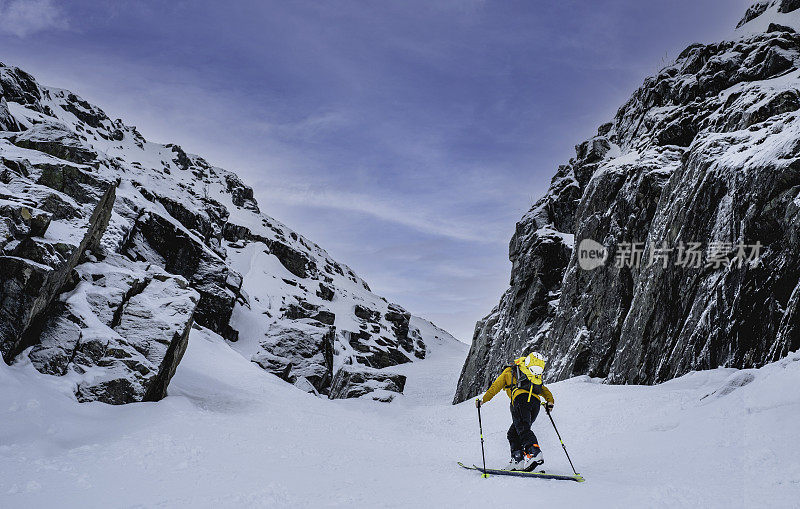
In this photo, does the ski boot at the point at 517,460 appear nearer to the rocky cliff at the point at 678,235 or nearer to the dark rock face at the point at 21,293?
the rocky cliff at the point at 678,235

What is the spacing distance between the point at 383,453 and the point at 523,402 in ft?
12.2

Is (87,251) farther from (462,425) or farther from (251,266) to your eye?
(251,266)

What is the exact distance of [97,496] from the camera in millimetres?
A: 5945

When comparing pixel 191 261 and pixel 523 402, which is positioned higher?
pixel 191 261

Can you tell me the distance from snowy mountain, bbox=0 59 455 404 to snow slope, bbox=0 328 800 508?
1.42 metres

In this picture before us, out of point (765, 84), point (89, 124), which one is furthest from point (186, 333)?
point (89, 124)

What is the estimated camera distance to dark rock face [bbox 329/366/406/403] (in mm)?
37781

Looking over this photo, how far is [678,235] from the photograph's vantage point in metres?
18.2

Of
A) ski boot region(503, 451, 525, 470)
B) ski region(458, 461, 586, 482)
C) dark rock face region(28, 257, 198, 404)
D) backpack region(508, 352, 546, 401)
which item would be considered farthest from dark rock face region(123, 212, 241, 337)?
ski region(458, 461, 586, 482)

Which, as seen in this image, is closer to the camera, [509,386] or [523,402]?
[523,402]

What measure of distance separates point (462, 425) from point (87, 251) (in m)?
14.9

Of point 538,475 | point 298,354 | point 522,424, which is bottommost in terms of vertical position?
point 538,475

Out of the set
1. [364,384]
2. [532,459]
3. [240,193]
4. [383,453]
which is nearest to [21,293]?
[383,453]

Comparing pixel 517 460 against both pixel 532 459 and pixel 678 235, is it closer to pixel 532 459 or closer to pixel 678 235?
pixel 532 459
